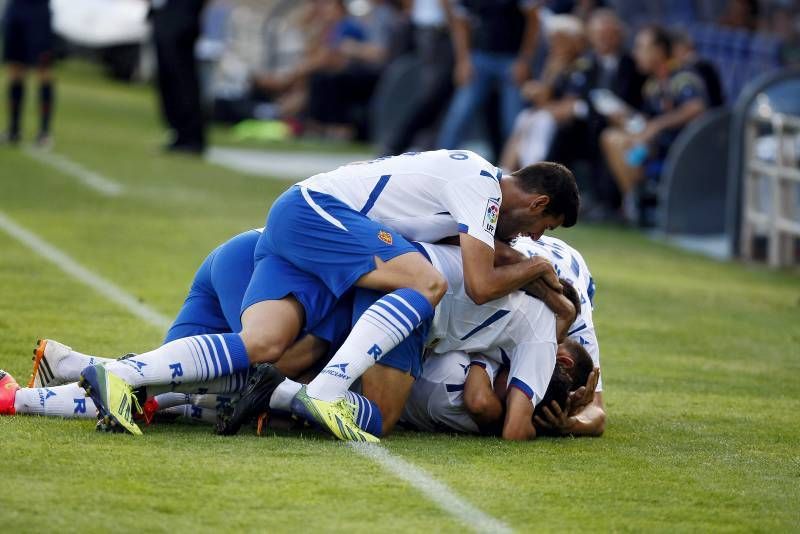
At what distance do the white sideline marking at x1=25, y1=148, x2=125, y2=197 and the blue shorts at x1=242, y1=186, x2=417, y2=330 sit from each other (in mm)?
8945

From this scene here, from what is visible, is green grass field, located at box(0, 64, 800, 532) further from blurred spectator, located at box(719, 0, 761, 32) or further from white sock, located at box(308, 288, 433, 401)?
blurred spectator, located at box(719, 0, 761, 32)

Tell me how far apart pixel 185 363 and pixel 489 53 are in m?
12.0

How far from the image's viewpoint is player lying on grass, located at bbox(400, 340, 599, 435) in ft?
21.6

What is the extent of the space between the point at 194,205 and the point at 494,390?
28.3ft

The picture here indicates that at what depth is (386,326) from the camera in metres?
6.25

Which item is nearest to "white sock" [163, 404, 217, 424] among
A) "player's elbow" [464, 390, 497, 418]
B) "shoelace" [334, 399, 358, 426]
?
"shoelace" [334, 399, 358, 426]

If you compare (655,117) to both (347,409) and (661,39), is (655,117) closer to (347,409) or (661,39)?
(661,39)

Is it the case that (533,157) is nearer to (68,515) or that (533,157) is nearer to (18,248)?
(18,248)

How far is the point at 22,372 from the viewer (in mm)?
7328

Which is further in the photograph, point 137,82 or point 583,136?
point 137,82

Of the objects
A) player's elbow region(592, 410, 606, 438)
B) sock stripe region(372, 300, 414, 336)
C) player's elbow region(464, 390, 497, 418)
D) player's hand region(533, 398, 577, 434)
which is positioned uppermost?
sock stripe region(372, 300, 414, 336)

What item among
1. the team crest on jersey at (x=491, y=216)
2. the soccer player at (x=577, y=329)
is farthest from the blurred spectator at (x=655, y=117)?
the team crest on jersey at (x=491, y=216)

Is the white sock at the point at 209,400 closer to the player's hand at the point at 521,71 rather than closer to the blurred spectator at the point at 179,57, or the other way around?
the player's hand at the point at 521,71

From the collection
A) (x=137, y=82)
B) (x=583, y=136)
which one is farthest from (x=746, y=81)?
(x=137, y=82)
